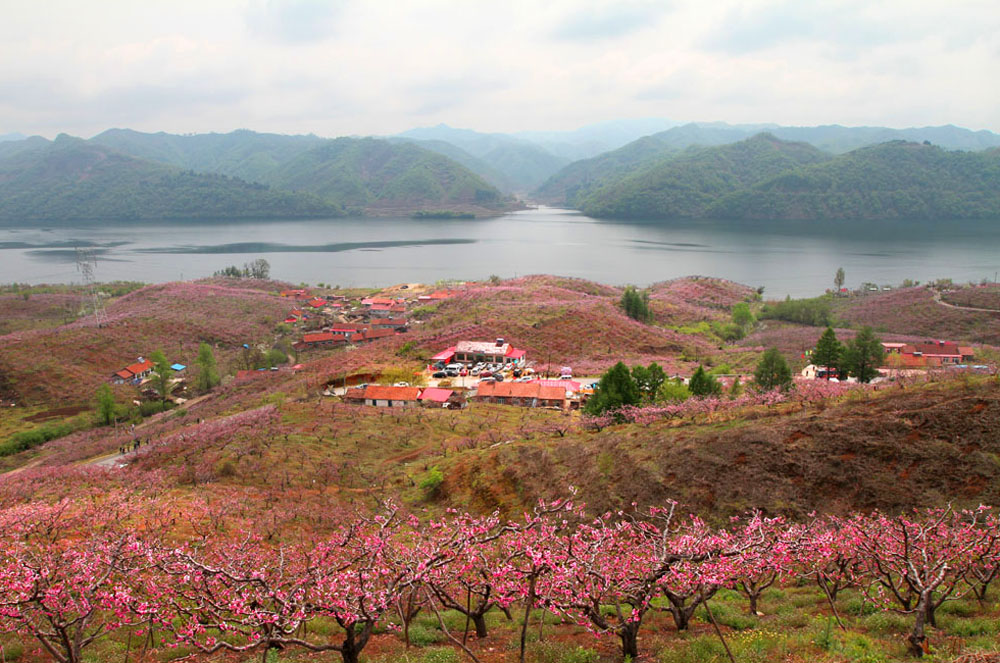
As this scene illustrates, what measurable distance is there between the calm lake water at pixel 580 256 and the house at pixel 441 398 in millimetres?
80851

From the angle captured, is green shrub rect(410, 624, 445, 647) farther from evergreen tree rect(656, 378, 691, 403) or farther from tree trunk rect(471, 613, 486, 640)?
evergreen tree rect(656, 378, 691, 403)

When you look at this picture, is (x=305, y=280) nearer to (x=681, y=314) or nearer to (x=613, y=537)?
(x=681, y=314)

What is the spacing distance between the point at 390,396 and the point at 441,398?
3.49 metres

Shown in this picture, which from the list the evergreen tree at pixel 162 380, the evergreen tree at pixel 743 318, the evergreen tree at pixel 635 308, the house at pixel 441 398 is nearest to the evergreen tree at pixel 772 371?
the house at pixel 441 398

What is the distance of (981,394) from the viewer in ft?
48.5

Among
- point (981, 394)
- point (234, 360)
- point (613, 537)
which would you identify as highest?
point (981, 394)

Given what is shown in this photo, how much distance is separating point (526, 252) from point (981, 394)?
146300 mm

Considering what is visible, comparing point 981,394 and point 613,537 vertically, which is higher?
point 981,394

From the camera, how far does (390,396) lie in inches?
1538

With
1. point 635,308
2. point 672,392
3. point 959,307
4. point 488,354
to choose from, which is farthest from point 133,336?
point 959,307

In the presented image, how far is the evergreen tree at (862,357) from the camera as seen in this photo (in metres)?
37.3

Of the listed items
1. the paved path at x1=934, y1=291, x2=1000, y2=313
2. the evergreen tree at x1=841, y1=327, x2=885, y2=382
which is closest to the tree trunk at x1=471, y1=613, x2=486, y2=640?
the evergreen tree at x1=841, y1=327, x2=885, y2=382

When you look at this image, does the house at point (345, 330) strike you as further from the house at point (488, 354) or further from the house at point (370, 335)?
the house at point (488, 354)

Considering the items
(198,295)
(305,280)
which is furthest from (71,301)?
(305,280)
